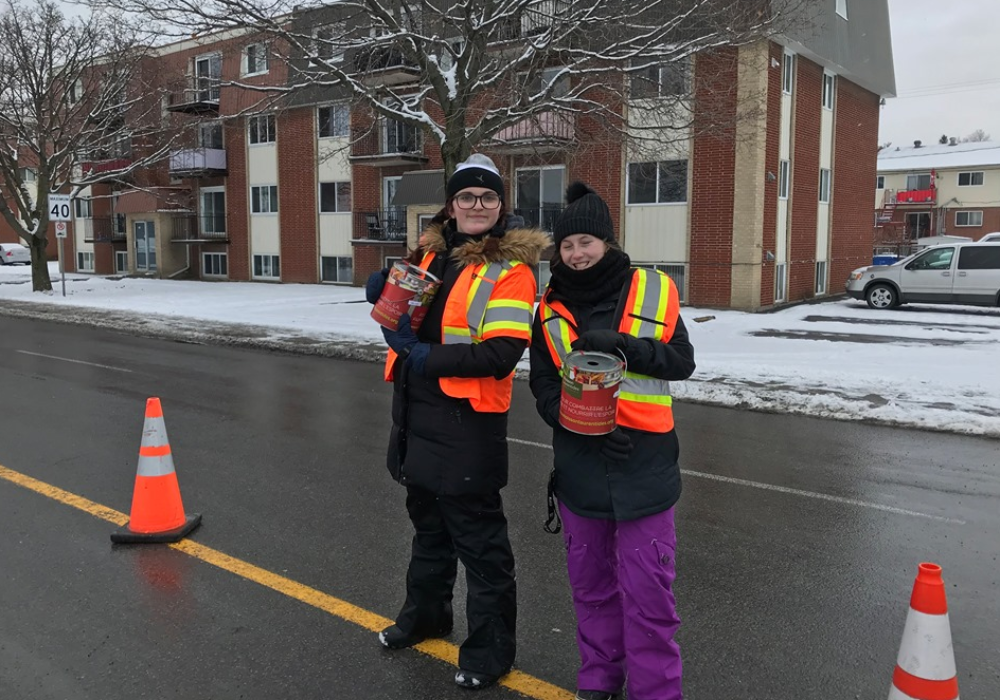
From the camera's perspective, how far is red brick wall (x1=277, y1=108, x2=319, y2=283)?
97.7 feet

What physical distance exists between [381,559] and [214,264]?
31854 millimetres

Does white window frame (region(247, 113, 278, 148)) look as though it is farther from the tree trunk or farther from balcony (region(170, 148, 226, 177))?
the tree trunk

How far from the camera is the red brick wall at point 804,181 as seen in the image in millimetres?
22078

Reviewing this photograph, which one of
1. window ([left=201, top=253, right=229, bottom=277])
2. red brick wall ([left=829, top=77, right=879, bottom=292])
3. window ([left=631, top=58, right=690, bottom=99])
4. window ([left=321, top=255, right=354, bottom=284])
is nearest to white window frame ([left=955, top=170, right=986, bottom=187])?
red brick wall ([left=829, top=77, right=879, bottom=292])

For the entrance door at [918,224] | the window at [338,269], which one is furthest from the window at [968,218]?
the window at [338,269]

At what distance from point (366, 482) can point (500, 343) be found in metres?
3.36

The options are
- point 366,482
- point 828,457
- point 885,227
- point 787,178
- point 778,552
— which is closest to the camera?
point 778,552

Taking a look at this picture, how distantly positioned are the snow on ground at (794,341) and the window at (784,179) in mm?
3179

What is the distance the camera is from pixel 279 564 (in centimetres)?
445

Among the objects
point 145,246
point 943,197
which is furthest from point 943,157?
point 145,246

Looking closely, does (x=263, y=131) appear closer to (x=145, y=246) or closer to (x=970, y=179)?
(x=145, y=246)

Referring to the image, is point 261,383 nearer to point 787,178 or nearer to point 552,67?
point 552,67

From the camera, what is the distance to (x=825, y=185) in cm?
2436

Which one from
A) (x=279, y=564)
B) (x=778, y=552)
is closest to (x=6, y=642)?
(x=279, y=564)
